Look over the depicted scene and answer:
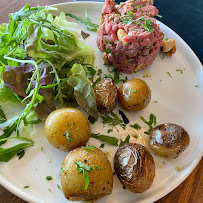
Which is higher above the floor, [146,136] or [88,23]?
[88,23]

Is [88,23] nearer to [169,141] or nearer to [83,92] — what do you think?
[83,92]

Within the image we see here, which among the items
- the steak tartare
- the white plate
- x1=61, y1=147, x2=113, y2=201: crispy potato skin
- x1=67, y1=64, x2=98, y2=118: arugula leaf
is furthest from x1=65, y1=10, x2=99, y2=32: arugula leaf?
x1=61, y1=147, x2=113, y2=201: crispy potato skin

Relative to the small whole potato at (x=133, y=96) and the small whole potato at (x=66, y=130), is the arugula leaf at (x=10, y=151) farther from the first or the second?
the small whole potato at (x=133, y=96)

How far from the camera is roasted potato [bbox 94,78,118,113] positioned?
4.76 ft

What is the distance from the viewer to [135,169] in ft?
3.82

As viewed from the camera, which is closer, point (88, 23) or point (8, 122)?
point (8, 122)

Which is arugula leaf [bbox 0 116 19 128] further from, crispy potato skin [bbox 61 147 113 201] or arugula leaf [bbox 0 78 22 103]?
crispy potato skin [bbox 61 147 113 201]

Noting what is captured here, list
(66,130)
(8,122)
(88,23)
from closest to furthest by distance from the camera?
(66,130) → (8,122) → (88,23)

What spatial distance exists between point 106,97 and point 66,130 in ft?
1.16

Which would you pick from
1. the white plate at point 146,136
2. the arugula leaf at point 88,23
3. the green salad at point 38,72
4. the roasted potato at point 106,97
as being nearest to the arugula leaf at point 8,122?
the green salad at point 38,72

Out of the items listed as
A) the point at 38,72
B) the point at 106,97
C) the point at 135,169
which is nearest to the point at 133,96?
the point at 106,97

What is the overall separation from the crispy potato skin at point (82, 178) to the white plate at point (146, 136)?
166mm

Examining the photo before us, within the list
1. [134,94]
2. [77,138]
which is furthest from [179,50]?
[77,138]

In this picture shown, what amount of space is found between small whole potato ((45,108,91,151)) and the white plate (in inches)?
6.3
